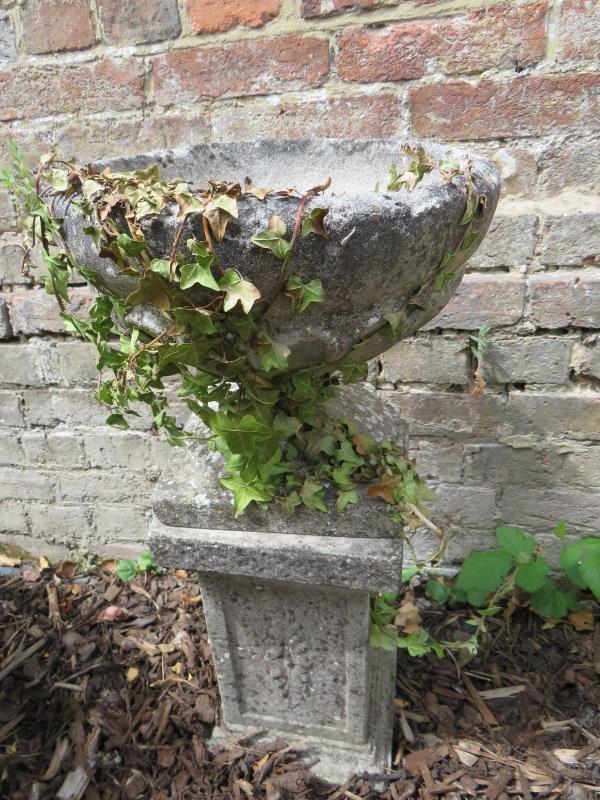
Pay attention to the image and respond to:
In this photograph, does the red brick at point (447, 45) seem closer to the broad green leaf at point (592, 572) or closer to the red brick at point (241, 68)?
the red brick at point (241, 68)

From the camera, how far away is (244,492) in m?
1.07

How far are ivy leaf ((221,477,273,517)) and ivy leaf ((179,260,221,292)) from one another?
1.48 ft

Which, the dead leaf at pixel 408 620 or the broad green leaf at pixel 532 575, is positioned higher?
the dead leaf at pixel 408 620

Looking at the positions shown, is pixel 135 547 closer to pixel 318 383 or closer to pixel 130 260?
pixel 318 383

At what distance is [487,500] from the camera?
1.79m

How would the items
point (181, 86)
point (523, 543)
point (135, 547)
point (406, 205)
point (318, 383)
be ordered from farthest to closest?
point (135, 547)
point (523, 543)
point (181, 86)
point (318, 383)
point (406, 205)

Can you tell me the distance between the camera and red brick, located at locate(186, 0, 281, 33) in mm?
1402

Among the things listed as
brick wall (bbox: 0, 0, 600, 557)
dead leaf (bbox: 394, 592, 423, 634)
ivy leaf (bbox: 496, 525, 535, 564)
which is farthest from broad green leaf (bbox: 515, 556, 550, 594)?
dead leaf (bbox: 394, 592, 423, 634)

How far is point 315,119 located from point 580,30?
621 millimetres

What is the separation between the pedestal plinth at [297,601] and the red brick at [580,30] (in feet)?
2.96

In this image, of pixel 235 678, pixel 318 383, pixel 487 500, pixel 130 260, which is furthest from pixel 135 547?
pixel 130 260

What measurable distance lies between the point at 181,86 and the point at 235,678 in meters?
1.50

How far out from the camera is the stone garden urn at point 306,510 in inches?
29.5

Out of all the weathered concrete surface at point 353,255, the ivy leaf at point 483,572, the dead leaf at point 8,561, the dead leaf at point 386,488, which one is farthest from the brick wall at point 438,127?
the dead leaf at point 8,561
